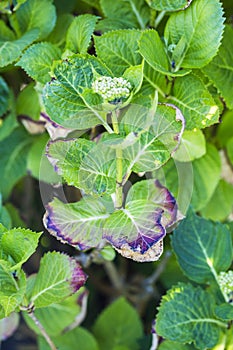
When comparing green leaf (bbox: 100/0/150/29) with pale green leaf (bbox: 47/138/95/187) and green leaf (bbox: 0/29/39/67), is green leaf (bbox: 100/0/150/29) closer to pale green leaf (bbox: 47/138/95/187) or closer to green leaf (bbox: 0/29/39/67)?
green leaf (bbox: 0/29/39/67)

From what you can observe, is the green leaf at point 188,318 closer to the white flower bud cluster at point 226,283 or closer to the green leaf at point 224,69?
the white flower bud cluster at point 226,283

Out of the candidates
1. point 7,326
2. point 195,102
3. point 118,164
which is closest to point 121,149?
point 118,164

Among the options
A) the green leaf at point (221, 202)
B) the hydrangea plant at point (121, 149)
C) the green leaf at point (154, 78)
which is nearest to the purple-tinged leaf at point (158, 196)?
the hydrangea plant at point (121, 149)

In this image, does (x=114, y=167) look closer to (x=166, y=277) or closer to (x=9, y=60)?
(x=9, y=60)

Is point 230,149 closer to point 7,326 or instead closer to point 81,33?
point 81,33

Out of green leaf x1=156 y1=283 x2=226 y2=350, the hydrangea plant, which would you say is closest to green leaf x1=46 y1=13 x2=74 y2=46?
the hydrangea plant
